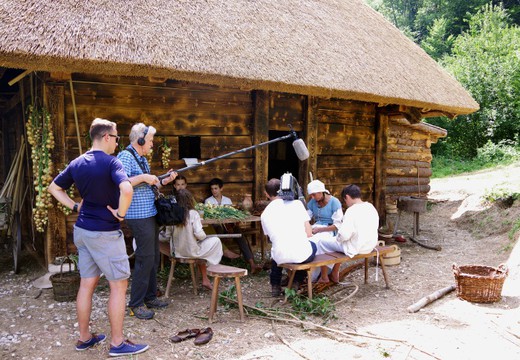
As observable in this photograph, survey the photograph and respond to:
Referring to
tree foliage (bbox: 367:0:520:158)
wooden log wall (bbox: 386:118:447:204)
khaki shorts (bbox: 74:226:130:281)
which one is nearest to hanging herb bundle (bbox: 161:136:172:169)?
khaki shorts (bbox: 74:226:130:281)

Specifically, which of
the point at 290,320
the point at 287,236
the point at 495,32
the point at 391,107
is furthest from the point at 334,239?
the point at 495,32

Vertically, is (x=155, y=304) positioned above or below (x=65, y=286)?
below

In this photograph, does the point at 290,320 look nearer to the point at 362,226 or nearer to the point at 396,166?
the point at 362,226

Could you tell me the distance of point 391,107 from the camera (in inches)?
322

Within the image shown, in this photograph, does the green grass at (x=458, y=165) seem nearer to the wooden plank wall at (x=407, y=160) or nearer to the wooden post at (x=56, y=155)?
the wooden plank wall at (x=407, y=160)

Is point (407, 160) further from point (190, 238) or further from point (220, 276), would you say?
Result: point (220, 276)

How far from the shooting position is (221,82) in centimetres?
513

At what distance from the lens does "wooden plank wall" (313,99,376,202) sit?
297 inches

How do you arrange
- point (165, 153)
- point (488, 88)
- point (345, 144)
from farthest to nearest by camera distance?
point (488, 88) → point (345, 144) → point (165, 153)

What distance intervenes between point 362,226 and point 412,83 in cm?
367

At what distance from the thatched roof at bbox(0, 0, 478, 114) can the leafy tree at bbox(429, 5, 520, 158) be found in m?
10.5

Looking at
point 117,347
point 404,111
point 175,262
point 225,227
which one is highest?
point 404,111

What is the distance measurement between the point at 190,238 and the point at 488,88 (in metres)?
17.0

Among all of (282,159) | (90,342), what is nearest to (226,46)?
(90,342)
